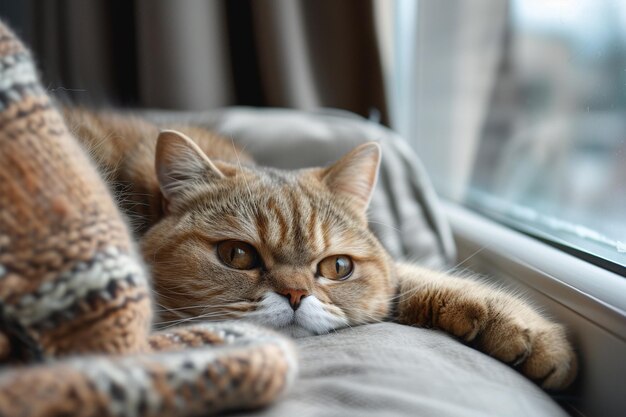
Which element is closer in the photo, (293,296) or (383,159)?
(293,296)

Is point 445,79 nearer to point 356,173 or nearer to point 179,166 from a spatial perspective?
point 356,173

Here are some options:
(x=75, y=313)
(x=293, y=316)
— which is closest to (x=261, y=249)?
(x=293, y=316)

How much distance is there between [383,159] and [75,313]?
110 centimetres

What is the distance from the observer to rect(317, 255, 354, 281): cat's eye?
1086 mm

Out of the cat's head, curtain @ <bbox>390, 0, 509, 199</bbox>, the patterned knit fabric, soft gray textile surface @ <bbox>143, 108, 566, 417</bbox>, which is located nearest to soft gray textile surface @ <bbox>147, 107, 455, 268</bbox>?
soft gray textile surface @ <bbox>143, 108, 566, 417</bbox>

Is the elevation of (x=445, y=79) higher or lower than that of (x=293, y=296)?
higher

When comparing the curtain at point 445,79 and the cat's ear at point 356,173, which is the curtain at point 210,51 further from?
the cat's ear at point 356,173

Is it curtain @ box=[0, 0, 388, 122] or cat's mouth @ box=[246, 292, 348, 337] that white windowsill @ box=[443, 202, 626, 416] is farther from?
curtain @ box=[0, 0, 388, 122]

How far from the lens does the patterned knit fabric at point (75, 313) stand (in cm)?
51

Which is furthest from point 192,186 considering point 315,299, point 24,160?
point 24,160

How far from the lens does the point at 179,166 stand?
1.12 metres

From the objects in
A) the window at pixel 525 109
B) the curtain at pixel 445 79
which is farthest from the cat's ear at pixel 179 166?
the curtain at pixel 445 79

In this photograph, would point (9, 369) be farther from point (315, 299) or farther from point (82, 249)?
point (315, 299)

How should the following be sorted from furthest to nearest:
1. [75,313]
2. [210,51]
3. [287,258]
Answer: [210,51] < [287,258] < [75,313]
